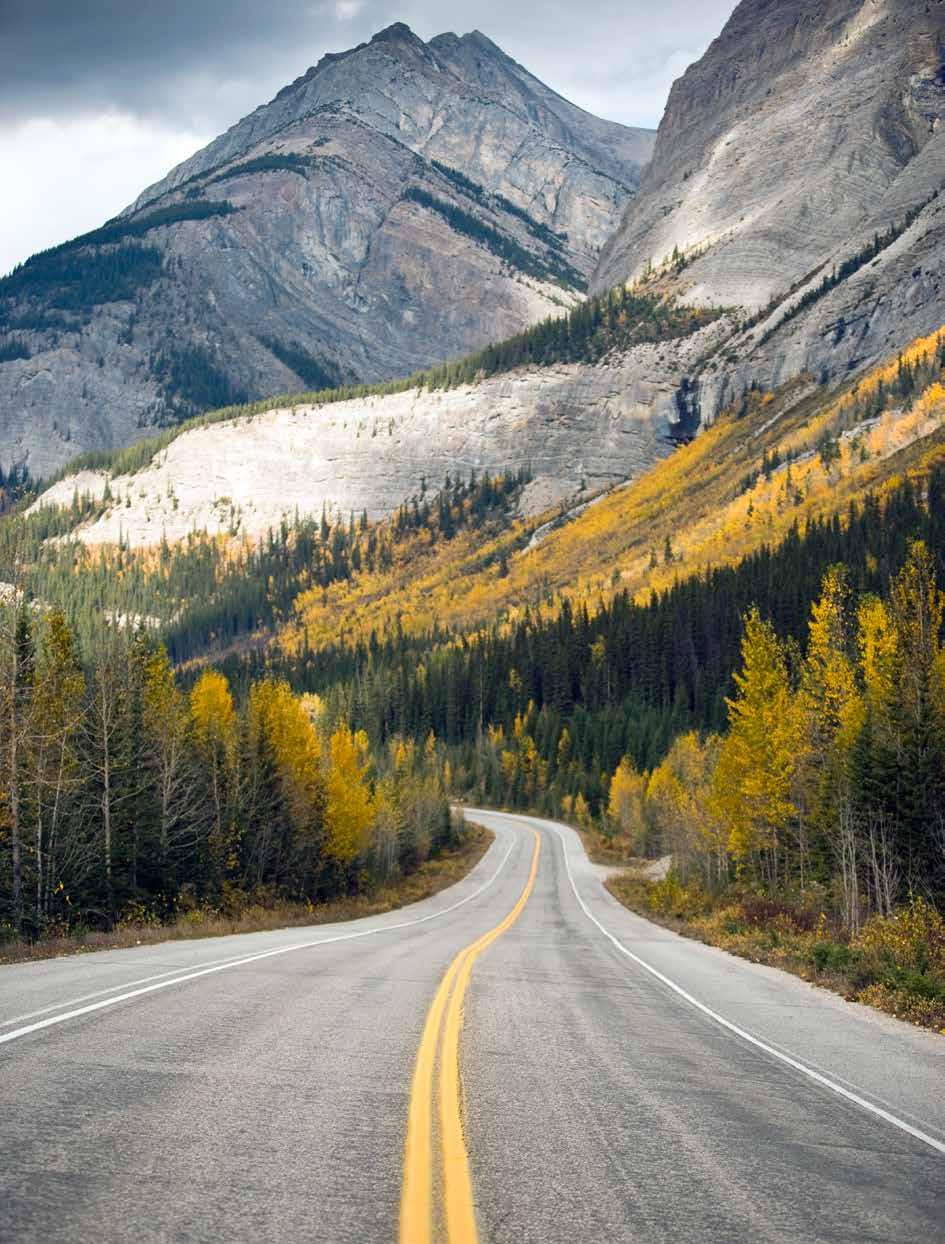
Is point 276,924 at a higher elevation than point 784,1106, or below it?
below

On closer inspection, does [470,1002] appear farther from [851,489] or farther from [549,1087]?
[851,489]

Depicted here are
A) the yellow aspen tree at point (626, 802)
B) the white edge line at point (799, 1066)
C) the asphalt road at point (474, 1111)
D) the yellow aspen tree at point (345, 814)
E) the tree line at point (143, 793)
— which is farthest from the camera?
the yellow aspen tree at point (626, 802)

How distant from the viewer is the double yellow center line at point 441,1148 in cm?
423

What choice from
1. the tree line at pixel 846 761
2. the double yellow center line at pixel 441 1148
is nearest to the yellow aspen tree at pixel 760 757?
the tree line at pixel 846 761

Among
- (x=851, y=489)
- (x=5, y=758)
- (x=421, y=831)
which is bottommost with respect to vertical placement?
(x=421, y=831)

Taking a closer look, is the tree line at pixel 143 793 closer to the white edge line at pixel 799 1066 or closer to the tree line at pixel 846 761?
the white edge line at pixel 799 1066

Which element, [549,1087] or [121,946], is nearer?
[549,1087]

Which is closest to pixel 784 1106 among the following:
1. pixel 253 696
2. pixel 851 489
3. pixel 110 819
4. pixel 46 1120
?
pixel 46 1120

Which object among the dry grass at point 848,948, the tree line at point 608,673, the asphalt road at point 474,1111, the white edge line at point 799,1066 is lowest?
the dry grass at point 848,948

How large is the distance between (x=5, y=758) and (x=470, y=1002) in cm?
1606

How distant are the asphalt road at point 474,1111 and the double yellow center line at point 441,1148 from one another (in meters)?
0.08

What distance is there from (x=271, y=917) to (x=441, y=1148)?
23974 mm

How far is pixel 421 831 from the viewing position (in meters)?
61.9

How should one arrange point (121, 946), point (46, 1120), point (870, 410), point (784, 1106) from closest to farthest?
1. point (46, 1120)
2. point (784, 1106)
3. point (121, 946)
4. point (870, 410)
